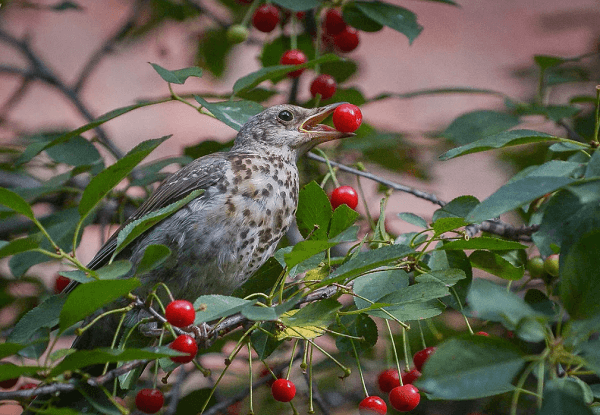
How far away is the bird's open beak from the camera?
1502mm

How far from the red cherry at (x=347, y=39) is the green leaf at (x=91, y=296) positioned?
113 centimetres

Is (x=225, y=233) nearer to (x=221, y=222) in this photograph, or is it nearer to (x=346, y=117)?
(x=221, y=222)

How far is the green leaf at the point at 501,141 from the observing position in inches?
36.7

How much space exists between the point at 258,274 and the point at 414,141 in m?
1.15

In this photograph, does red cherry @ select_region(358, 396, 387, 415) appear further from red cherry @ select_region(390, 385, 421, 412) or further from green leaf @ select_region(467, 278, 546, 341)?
green leaf @ select_region(467, 278, 546, 341)

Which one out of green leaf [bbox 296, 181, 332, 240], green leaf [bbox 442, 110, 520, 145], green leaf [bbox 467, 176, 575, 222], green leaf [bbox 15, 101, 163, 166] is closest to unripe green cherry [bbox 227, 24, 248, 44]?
green leaf [bbox 15, 101, 163, 166]

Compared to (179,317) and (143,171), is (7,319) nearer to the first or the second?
(143,171)

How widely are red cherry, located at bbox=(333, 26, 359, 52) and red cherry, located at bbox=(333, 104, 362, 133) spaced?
43cm

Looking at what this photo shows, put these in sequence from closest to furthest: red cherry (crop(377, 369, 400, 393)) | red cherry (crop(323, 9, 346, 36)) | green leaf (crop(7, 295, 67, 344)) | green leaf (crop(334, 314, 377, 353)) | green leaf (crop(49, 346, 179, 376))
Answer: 1. green leaf (crop(49, 346, 179, 376))
2. green leaf (crop(7, 295, 67, 344))
3. green leaf (crop(334, 314, 377, 353))
4. red cherry (crop(377, 369, 400, 393))
5. red cherry (crop(323, 9, 346, 36))

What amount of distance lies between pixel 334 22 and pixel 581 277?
1153 millimetres

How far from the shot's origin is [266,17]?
5.67ft

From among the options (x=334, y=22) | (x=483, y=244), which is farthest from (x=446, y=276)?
(x=334, y=22)

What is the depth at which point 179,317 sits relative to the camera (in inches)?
36.1

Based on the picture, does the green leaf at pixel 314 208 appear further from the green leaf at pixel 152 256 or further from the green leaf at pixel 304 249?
the green leaf at pixel 152 256
